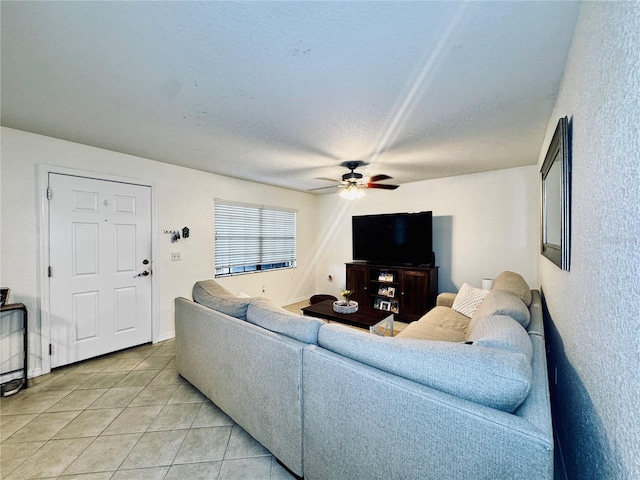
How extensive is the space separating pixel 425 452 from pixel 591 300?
0.84m

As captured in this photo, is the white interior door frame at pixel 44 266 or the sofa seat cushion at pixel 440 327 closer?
the sofa seat cushion at pixel 440 327

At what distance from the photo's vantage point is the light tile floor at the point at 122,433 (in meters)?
1.52

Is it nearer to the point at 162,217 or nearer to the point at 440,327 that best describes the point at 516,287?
the point at 440,327

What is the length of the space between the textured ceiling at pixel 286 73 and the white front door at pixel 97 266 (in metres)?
0.61

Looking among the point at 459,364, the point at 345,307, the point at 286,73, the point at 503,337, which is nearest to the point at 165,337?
the point at 345,307

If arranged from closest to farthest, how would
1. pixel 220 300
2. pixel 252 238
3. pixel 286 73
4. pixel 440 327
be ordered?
pixel 286 73
pixel 220 300
pixel 440 327
pixel 252 238

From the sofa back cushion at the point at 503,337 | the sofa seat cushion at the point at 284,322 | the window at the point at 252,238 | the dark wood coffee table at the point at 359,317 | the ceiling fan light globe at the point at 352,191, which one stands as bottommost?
the dark wood coffee table at the point at 359,317

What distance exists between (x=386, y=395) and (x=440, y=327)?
172 centimetres

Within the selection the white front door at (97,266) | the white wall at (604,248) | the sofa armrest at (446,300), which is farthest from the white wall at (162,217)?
the white wall at (604,248)

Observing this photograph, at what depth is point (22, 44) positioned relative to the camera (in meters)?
1.36

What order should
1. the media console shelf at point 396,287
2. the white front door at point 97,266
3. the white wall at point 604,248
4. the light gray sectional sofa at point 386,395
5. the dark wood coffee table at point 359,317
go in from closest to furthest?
1. the white wall at point 604,248
2. the light gray sectional sofa at point 386,395
3. the white front door at point 97,266
4. the dark wood coffee table at point 359,317
5. the media console shelf at point 396,287

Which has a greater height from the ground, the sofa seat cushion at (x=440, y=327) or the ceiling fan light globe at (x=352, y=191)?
the ceiling fan light globe at (x=352, y=191)

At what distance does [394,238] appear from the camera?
14.6 ft

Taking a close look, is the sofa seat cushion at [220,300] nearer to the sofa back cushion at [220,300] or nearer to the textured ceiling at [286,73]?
the sofa back cushion at [220,300]
